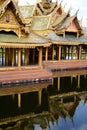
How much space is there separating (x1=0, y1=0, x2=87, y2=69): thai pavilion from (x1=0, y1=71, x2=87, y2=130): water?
301cm

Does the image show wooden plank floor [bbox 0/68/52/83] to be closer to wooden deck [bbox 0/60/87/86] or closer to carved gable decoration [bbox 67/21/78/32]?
wooden deck [bbox 0/60/87/86]

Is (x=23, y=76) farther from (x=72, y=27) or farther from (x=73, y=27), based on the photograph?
(x=73, y=27)

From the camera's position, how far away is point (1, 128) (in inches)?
470

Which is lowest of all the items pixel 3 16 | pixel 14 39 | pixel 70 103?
pixel 70 103

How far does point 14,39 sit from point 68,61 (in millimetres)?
9786

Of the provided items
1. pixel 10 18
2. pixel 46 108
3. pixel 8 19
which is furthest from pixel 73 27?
pixel 46 108

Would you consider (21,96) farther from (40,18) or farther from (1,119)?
(40,18)

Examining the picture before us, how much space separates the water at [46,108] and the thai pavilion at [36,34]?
9.89 feet

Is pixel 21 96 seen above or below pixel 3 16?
below

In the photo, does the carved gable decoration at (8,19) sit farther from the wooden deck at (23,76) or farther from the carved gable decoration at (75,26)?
the carved gable decoration at (75,26)

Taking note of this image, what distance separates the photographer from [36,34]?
76.0 ft

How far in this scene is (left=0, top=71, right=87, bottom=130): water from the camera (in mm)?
12648

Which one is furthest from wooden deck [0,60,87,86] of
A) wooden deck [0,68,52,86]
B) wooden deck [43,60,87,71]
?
wooden deck [43,60,87,71]

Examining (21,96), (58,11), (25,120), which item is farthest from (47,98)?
(58,11)
